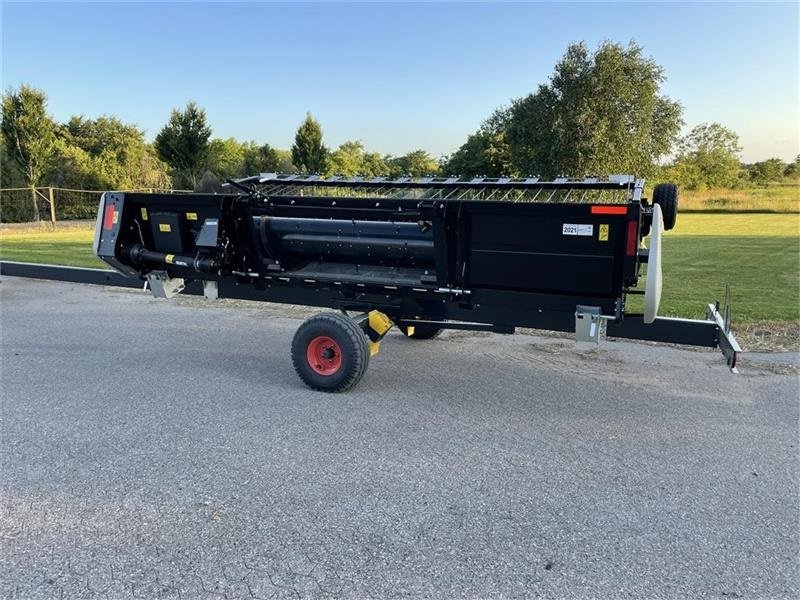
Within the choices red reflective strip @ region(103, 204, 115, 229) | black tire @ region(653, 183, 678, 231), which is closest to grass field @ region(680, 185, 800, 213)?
black tire @ region(653, 183, 678, 231)

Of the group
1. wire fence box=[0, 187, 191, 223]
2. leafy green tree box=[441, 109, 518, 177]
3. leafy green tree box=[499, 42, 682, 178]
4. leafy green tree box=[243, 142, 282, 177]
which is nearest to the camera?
wire fence box=[0, 187, 191, 223]

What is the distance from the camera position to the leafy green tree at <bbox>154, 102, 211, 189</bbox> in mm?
26500

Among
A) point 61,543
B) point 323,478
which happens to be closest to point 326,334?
point 323,478

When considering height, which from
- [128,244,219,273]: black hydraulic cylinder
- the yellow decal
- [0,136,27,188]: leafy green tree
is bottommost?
the yellow decal

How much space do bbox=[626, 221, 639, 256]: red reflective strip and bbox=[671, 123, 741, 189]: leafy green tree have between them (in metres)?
52.6

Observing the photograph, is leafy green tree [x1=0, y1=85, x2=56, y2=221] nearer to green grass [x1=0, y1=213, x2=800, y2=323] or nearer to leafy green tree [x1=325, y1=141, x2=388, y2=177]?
green grass [x1=0, y1=213, x2=800, y2=323]

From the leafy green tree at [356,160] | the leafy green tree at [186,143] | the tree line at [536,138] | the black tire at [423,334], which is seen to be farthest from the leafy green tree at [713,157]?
the black tire at [423,334]

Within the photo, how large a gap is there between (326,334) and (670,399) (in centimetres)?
266

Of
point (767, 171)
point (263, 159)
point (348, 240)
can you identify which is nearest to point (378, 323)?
point (348, 240)

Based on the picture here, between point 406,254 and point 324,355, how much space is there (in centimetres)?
102

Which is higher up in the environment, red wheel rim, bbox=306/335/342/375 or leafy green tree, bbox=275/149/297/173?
leafy green tree, bbox=275/149/297/173

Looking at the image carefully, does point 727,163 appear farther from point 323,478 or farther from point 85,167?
point 323,478

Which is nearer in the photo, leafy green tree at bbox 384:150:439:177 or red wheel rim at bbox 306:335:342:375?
red wheel rim at bbox 306:335:342:375

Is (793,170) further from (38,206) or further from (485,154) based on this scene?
(38,206)
